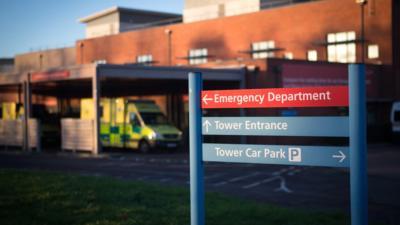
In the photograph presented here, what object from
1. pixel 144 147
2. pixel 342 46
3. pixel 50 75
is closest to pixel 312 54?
pixel 342 46

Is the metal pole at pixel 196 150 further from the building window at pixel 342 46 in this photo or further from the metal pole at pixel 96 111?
the building window at pixel 342 46

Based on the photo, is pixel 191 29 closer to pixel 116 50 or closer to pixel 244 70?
pixel 116 50

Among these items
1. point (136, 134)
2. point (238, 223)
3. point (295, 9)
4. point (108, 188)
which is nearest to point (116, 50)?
point (295, 9)

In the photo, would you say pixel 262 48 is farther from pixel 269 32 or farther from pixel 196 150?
pixel 196 150

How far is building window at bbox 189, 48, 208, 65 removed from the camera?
50.7 meters

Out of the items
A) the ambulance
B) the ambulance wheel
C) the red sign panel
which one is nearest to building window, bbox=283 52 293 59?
the ambulance

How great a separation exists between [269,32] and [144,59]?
15.8 meters

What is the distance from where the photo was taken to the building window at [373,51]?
39875mm

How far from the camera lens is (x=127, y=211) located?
9.11 m

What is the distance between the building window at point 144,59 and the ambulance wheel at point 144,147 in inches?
1109

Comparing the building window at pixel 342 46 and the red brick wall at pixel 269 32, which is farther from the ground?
the red brick wall at pixel 269 32

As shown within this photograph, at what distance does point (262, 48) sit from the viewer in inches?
1817

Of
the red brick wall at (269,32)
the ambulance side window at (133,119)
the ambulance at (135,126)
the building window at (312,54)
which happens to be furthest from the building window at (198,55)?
the ambulance side window at (133,119)

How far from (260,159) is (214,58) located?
44460 millimetres
